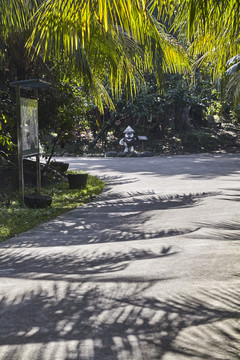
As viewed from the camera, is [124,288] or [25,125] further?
[25,125]

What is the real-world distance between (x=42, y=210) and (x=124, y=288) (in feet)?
19.0

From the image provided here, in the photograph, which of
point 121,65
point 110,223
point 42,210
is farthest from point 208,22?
point 42,210

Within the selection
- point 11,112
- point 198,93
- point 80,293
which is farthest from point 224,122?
point 80,293

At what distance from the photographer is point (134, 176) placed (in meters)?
17.4

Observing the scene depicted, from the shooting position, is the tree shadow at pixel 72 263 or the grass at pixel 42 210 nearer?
the tree shadow at pixel 72 263

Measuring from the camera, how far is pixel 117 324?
13.0ft

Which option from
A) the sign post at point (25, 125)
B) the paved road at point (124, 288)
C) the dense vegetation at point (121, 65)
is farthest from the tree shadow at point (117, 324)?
the sign post at point (25, 125)

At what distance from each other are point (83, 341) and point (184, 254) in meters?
2.62

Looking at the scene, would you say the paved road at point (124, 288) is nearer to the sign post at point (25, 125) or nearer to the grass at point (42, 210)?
the grass at point (42, 210)

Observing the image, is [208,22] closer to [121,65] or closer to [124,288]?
[124,288]

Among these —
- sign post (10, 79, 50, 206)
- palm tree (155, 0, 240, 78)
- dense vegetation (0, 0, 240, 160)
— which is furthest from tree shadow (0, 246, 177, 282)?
sign post (10, 79, 50, 206)

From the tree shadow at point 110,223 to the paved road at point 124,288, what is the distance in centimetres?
3

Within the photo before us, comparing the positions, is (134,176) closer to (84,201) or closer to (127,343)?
(84,201)

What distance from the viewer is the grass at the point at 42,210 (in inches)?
341
